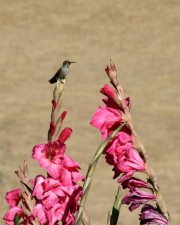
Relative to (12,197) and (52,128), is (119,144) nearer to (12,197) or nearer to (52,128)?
(52,128)

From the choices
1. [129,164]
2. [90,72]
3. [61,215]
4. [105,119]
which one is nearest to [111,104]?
[105,119]

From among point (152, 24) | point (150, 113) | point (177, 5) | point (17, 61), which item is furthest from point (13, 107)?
point (177, 5)

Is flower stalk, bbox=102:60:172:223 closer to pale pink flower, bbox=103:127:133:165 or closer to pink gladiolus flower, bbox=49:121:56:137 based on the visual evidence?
pale pink flower, bbox=103:127:133:165

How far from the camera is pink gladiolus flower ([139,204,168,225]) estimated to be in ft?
2.91

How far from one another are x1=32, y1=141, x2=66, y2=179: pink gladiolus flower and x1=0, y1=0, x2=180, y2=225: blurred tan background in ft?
26.7

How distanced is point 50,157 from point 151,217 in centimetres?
25

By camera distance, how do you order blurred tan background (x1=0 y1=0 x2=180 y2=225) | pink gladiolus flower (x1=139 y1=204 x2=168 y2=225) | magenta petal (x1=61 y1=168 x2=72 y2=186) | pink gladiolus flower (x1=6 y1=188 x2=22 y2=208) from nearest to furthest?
1. pink gladiolus flower (x1=139 y1=204 x2=168 y2=225)
2. magenta petal (x1=61 y1=168 x2=72 y2=186)
3. pink gladiolus flower (x1=6 y1=188 x2=22 y2=208)
4. blurred tan background (x1=0 y1=0 x2=180 y2=225)

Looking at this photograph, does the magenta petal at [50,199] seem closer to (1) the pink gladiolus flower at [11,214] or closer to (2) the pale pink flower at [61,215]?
(2) the pale pink flower at [61,215]

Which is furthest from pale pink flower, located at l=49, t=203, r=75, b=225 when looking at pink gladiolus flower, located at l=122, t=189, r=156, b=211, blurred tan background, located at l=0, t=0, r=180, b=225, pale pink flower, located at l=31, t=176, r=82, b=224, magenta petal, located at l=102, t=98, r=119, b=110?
blurred tan background, located at l=0, t=0, r=180, b=225

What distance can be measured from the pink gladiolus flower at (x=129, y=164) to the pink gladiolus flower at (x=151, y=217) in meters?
0.08

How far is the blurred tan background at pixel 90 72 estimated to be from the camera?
10648mm

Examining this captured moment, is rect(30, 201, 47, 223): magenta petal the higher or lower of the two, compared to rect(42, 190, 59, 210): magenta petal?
lower

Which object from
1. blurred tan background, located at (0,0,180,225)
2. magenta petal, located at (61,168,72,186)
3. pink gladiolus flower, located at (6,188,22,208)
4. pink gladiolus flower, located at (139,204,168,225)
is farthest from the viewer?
blurred tan background, located at (0,0,180,225)

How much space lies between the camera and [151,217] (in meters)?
0.89
